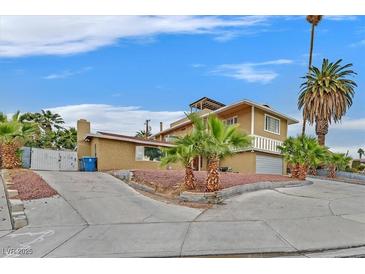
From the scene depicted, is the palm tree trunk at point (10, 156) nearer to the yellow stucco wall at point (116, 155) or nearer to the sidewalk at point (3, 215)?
the sidewalk at point (3, 215)

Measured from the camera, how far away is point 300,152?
5.30 m

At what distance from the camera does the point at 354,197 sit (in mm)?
4449

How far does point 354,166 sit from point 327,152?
109 cm

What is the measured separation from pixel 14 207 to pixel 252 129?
309 cm

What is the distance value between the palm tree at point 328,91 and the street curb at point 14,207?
3.27m

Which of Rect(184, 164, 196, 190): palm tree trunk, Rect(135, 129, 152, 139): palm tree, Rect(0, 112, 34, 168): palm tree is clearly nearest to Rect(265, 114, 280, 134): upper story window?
Rect(184, 164, 196, 190): palm tree trunk

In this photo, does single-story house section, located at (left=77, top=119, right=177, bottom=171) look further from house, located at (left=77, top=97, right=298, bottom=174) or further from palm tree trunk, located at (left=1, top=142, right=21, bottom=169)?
palm tree trunk, located at (left=1, top=142, right=21, bottom=169)

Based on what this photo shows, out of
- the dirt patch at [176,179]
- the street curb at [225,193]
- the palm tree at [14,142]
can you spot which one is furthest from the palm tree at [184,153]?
the palm tree at [14,142]

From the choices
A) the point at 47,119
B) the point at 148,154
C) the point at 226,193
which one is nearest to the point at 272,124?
the point at 226,193

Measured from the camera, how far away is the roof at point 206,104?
11.7 feet

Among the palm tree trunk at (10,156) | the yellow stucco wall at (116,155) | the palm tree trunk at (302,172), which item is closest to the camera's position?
the yellow stucco wall at (116,155)
